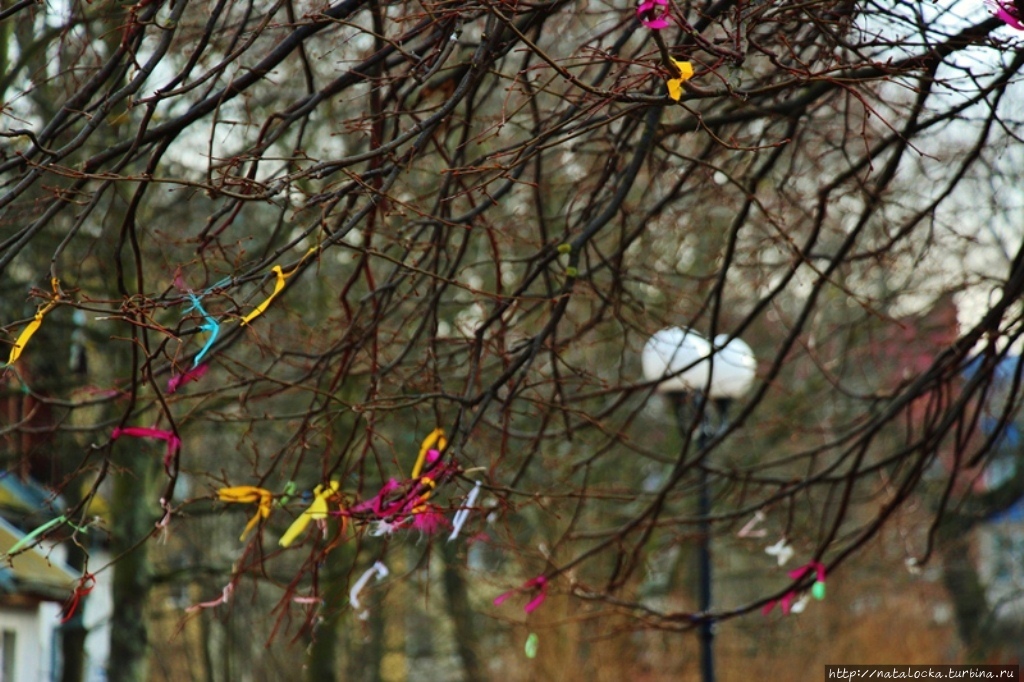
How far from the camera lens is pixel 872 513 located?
58.4ft

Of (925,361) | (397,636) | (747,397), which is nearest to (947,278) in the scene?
(925,361)

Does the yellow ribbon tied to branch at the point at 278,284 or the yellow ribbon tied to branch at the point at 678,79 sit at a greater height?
the yellow ribbon tied to branch at the point at 678,79

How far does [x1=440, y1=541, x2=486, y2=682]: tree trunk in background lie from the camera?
17016mm

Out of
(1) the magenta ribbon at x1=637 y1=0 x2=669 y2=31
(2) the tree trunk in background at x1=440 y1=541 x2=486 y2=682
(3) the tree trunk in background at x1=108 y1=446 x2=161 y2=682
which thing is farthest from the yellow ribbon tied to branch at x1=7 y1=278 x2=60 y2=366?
(2) the tree trunk in background at x1=440 y1=541 x2=486 y2=682

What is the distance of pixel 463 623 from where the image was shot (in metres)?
17.5

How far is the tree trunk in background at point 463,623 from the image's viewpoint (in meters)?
17.0

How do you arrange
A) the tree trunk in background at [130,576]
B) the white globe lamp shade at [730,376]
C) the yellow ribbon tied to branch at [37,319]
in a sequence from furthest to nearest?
the tree trunk in background at [130,576] → the white globe lamp shade at [730,376] → the yellow ribbon tied to branch at [37,319]

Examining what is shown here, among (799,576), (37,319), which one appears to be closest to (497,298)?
(37,319)

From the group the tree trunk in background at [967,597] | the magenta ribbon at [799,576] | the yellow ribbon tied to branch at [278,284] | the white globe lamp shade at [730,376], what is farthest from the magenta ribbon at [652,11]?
the tree trunk in background at [967,597]

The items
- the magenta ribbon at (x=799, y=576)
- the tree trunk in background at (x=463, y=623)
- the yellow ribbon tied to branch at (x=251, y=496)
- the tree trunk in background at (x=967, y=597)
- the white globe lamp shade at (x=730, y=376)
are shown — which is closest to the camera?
the yellow ribbon tied to branch at (x=251, y=496)

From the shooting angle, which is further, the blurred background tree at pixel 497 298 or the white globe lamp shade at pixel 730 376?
the white globe lamp shade at pixel 730 376

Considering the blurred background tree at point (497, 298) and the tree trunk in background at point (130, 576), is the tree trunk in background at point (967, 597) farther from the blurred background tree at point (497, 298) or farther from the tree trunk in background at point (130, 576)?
the tree trunk in background at point (130, 576)

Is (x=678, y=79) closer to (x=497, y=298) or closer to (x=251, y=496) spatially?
(x=497, y=298)

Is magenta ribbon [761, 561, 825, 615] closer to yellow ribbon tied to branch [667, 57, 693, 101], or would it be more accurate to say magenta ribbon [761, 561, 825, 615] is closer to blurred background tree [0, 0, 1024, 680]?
blurred background tree [0, 0, 1024, 680]
